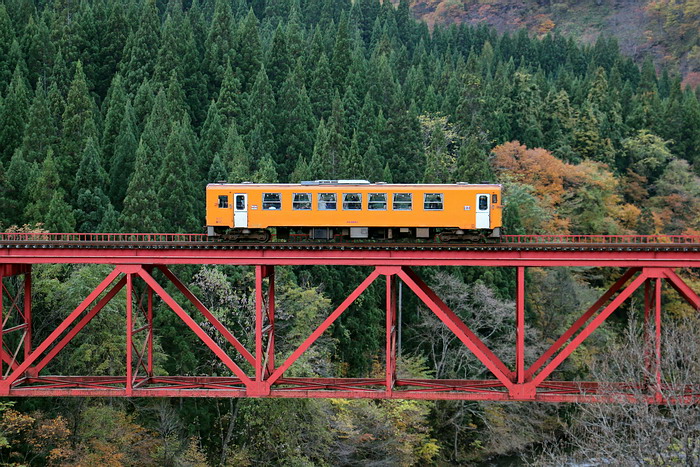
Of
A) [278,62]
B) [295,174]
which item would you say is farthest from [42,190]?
[278,62]

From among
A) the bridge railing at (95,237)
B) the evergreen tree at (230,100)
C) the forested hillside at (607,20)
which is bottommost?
the bridge railing at (95,237)

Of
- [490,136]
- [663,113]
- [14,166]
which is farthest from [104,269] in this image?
[663,113]

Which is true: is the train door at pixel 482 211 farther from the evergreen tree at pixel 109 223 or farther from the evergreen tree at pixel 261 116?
the evergreen tree at pixel 261 116

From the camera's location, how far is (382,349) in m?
66.2

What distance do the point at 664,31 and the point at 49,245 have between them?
158 metres

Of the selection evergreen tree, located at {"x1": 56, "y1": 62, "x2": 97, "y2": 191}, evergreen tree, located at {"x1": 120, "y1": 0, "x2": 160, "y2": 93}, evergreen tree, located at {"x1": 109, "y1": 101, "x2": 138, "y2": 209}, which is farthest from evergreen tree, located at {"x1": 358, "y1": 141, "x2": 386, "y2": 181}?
evergreen tree, located at {"x1": 120, "y1": 0, "x2": 160, "y2": 93}

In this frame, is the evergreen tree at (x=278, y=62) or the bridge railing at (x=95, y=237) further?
the evergreen tree at (x=278, y=62)

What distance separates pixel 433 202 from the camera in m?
36.1

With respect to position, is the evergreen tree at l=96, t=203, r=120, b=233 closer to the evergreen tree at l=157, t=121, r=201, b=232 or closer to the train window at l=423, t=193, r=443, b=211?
the evergreen tree at l=157, t=121, r=201, b=232

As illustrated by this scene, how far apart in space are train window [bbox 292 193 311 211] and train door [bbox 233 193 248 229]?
175 cm

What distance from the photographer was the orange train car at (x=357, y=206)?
36.1m

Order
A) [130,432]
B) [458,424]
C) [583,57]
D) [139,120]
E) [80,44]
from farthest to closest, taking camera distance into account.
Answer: [583,57], [80,44], [139,120], [458,424], [130,432]

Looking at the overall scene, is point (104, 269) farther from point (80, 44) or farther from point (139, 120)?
point (80, 44)

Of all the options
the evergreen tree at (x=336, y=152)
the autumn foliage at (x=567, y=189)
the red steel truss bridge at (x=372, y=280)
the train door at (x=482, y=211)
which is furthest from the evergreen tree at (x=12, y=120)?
the train door at (x=482, y=211)
